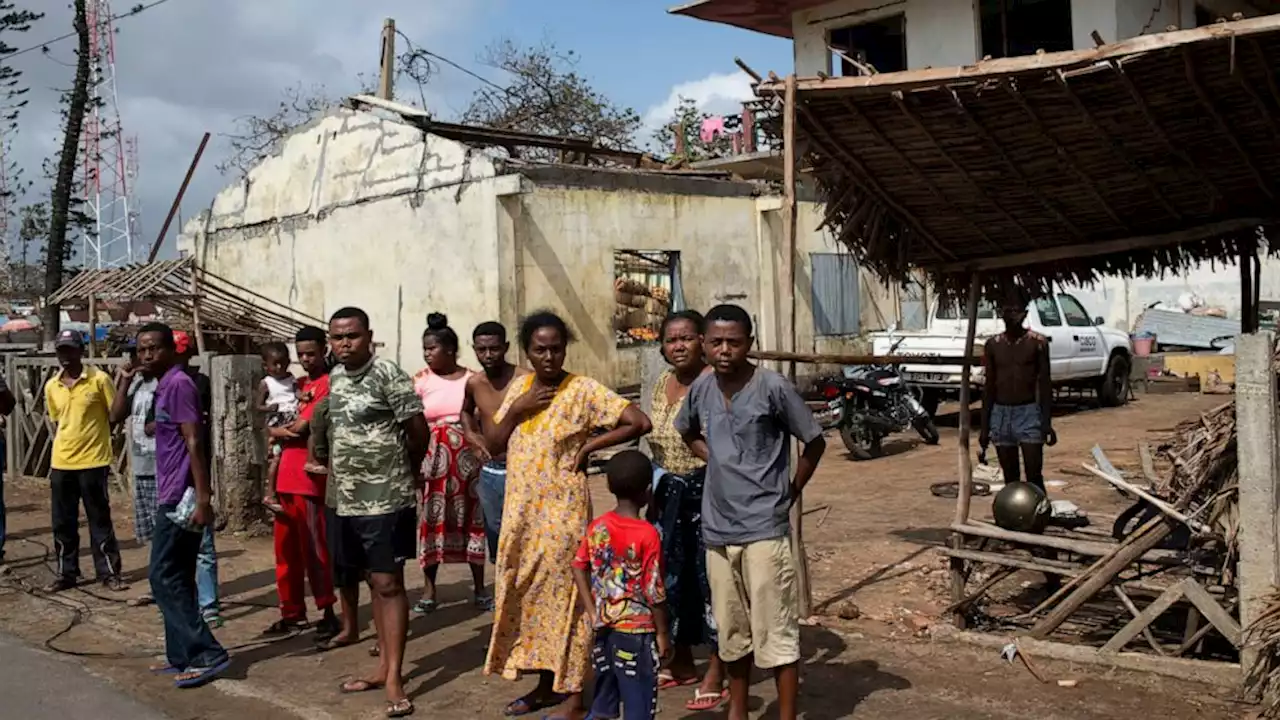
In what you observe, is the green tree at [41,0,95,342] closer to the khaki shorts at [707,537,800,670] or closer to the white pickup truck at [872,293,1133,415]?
the white pickup truck at [872,293,1133,415]

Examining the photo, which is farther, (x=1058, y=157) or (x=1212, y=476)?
(x=1058, y=157)

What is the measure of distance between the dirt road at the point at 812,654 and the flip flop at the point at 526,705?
9cm

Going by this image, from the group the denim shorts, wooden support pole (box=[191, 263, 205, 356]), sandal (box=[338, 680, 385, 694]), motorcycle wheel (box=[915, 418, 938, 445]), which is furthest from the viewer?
motorcycle wheel (box=[915, 418, 938, 445])

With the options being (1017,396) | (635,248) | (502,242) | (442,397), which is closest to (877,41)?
(635,248)

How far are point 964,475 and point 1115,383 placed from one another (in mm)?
11832

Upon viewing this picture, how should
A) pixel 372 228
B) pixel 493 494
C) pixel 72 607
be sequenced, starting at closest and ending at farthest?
pixel 493 494 → pixel 72 607 → pixel 372 228

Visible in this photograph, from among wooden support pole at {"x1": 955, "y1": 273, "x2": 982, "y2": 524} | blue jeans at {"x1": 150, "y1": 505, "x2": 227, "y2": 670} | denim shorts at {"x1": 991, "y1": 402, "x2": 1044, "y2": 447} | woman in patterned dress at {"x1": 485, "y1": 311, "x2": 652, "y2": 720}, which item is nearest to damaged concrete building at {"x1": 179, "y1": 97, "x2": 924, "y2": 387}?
denim shorts at {"x1": 991, "y1": 402, "x2": 1044, "y2": 447}

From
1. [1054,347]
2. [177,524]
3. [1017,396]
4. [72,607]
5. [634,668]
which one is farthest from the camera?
[1054,347]

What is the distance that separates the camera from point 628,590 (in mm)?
4008

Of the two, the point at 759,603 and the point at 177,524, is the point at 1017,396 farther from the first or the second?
the point at 177,524

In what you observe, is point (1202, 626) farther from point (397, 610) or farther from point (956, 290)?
point (397, 610)

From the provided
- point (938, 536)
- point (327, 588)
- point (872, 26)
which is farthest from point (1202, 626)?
point (872, 26)

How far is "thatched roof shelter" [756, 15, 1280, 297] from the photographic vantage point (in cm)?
479

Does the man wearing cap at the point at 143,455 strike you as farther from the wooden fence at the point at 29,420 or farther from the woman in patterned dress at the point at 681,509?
the wooden fence at the point at 29,420
